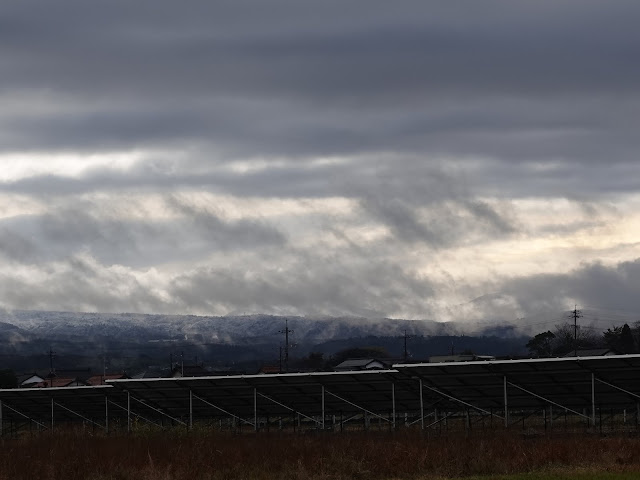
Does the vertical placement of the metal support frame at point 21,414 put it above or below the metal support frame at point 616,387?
below

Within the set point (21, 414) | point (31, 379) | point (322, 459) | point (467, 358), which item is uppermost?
point (467, 358)

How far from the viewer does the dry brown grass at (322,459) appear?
42.9 metres

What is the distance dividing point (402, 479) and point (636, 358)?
21257mm

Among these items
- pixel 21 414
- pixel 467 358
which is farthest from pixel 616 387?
pixel 21 414

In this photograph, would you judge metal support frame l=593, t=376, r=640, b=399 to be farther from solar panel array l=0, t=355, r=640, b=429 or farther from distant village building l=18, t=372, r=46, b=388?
distant village building l=18, t=372, r=46, b=388

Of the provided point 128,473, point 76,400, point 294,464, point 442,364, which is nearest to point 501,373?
point 442,364

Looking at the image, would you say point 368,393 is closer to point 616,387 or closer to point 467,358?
point 616,387

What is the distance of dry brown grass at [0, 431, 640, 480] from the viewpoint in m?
42.9

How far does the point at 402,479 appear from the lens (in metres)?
41.8

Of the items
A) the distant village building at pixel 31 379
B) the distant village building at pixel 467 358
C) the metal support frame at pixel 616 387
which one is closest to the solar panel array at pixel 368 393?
the metal support frame at pixel 616 387

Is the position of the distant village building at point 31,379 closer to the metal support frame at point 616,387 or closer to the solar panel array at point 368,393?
the solar panel array at point 368,393

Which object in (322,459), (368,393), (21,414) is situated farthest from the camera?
(21,414)

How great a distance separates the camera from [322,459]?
Answer: 148 feet

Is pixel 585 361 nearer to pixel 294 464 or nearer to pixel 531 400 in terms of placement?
pixel 531 400
